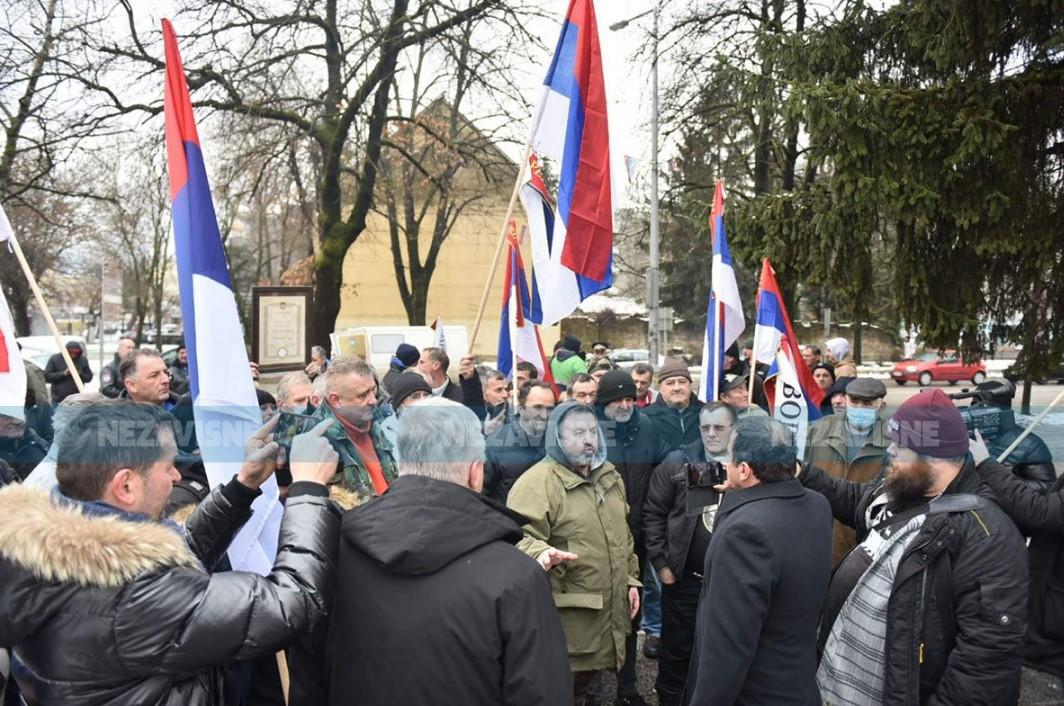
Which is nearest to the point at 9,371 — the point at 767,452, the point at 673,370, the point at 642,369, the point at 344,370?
the point at 344,370

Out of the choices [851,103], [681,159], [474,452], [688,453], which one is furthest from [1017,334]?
[681,159]

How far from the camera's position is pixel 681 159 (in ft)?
73.9

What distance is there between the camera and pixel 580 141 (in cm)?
515

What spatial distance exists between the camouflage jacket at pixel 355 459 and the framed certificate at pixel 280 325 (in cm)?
871

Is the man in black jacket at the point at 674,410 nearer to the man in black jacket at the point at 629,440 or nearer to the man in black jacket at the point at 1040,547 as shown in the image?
the man in black jacket at the point at 629,440

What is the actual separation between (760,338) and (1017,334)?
225 inches

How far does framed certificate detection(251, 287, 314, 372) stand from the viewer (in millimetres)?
12367

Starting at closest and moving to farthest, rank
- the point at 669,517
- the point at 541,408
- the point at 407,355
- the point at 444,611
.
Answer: the point at 444,611 → the point at 669,517 → the point at 541,408 → the point at 407,355

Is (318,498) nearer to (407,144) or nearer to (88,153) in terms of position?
(88,153)

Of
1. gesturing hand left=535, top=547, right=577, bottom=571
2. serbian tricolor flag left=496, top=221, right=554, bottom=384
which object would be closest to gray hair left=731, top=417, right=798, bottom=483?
gesturing hand left=535, top=547, right=577, bottom=571

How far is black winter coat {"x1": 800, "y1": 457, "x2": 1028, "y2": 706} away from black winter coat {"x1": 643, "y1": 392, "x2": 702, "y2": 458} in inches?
91.0

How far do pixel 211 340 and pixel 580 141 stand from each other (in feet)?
9.32

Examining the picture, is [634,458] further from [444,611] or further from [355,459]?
[444,611]

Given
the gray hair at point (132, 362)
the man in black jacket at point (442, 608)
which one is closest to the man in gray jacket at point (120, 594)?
the man in black jacket at point (442, 608)
